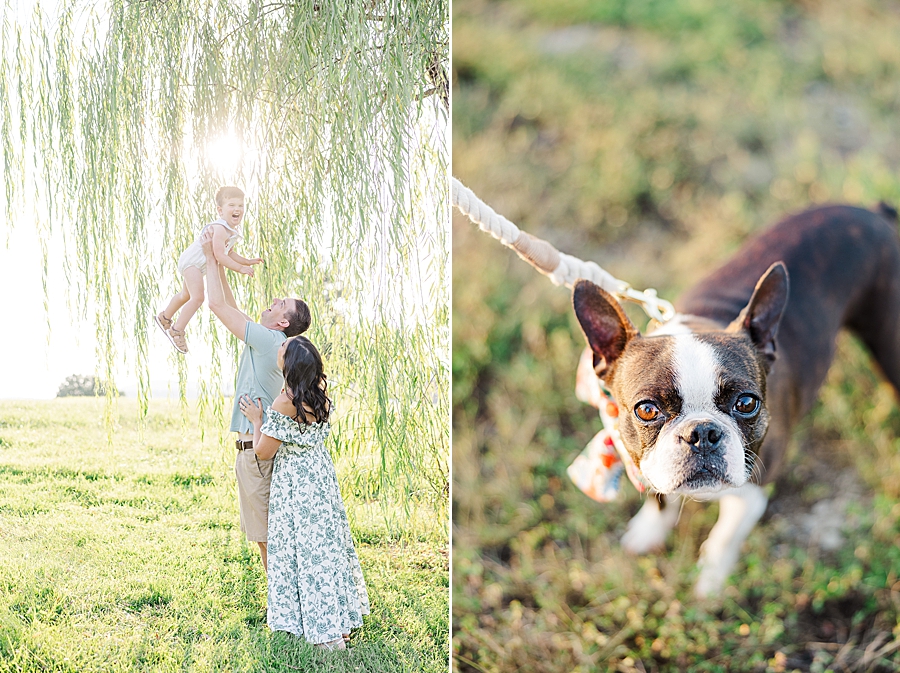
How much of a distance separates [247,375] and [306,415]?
0.17 metres

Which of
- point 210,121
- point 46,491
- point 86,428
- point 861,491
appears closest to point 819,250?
point 861,491

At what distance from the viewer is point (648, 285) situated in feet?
8.95

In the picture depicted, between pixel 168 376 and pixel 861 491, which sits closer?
pixel 168 376

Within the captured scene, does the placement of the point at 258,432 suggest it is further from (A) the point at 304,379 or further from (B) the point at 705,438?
(B) the point at 705,438

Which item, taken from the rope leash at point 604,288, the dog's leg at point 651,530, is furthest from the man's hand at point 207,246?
the dog's leg at point 651,530

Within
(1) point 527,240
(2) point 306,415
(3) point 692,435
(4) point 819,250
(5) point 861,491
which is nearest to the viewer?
(3) point 692,435

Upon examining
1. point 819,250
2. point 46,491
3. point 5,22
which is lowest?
point 46,491

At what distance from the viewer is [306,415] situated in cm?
170

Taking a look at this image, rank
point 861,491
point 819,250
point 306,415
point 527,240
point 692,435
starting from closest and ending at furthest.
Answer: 1. point 692,435
2. point 527,240
3. point 306,415
4. point 819,250
5. point 861,491

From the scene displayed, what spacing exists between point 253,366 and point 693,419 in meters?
1.02

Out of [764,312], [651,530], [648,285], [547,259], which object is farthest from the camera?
[648,285]

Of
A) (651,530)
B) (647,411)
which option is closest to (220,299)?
(647,411)

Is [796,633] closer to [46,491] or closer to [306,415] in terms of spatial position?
[306,415]

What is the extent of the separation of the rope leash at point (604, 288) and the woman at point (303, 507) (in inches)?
21.9
